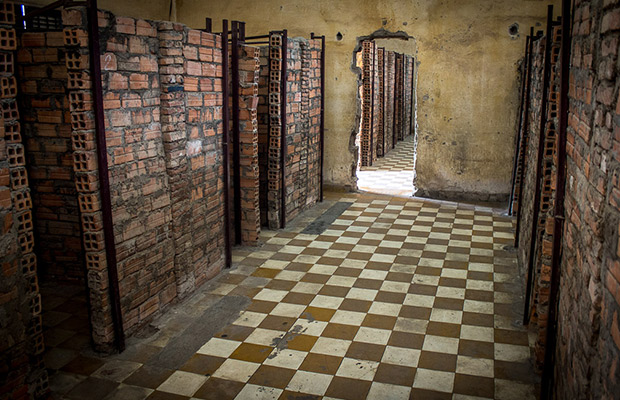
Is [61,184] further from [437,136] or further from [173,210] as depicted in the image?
[437,136]

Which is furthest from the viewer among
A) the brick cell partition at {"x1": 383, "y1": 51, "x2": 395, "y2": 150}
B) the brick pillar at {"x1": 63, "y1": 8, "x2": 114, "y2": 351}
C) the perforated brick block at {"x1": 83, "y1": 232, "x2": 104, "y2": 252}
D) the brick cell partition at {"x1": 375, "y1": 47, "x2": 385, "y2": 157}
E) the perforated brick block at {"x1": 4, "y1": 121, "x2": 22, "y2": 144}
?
the brick cell partition at {"x1": 383, "y1": 51, "x2": 395, "y2": 150}

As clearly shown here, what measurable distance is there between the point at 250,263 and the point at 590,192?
451 centimetres

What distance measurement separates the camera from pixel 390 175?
39.7 ft

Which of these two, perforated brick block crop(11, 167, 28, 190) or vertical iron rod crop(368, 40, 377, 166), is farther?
vertical iron rod crop(368, 40, 377, 166)

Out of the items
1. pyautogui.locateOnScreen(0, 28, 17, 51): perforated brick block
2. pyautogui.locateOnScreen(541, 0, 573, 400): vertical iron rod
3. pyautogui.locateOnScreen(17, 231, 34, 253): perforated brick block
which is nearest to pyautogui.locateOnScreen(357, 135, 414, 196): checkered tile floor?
pyautogui.locateOnScreen(541, 0, 573, 400): vertical iron rod

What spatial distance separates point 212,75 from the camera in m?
5.66

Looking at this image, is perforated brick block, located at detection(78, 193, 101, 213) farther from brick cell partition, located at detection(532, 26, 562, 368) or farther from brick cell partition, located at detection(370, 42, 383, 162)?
brick cell partition, located at detection(370, 42, 383, 162)

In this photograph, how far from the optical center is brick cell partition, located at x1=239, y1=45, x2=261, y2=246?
252 inches

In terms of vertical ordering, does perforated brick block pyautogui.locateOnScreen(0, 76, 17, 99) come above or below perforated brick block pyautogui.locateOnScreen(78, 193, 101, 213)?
above

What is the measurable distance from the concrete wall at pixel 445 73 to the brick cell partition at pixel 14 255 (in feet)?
24.3

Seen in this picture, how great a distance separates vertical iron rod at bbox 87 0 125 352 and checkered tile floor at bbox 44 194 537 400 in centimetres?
36

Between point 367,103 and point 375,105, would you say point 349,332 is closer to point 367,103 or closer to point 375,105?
point 367,103

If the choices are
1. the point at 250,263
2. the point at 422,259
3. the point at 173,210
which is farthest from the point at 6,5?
the point at 422,259

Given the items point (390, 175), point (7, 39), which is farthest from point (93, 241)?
point (390, 175)
